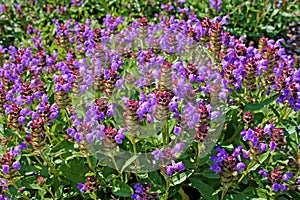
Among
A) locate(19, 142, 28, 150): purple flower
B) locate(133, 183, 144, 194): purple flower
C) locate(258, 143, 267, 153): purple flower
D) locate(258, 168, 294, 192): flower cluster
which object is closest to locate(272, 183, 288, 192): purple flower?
locate(258, 168, 294, 192): flower cluster

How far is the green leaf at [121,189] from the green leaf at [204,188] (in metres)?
0.45

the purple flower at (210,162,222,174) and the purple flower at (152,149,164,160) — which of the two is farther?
the purple flower at (210,162,222,174)

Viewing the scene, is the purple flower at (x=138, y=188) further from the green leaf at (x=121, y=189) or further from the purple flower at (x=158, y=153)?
the purple flower at (x=158, y=153)

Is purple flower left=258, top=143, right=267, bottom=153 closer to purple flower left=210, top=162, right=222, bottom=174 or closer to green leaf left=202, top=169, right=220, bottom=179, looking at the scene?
purple flower left=210, top=162, right=222, bottom=174

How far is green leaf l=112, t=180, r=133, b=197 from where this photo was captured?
309 cm

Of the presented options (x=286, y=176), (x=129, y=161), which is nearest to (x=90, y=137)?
(x=129, y=161)

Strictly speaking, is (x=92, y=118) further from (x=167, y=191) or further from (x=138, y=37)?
(x=138, y=37)

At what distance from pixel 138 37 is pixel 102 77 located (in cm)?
116

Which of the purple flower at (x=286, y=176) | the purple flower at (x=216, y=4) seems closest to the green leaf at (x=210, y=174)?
the purple flower at (x=286, y=176)

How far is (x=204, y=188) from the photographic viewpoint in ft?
10.3

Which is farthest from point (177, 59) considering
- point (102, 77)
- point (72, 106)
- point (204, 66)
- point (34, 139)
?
point (34, 139)

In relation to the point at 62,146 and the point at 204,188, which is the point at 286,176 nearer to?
the point at 204,188

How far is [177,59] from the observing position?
3.87m

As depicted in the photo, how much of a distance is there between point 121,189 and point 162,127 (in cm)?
53
